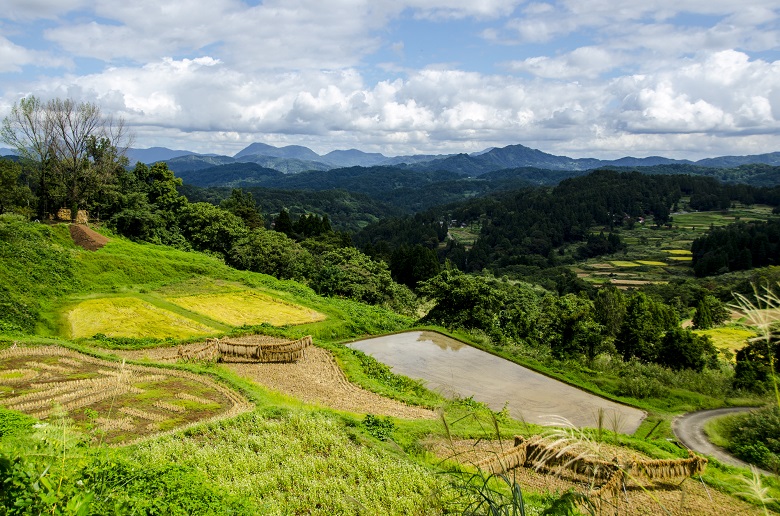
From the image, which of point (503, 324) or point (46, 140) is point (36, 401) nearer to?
point (503, 324)

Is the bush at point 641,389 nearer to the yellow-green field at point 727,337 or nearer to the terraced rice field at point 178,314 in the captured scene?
the terraced rice field at point 178,314

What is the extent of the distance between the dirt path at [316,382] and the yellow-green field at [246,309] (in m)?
6.01

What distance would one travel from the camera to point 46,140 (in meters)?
37.7

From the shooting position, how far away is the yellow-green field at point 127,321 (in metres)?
21.2

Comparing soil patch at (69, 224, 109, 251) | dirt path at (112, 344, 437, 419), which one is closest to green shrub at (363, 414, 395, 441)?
dirt path at (112, 344, 437, 419)

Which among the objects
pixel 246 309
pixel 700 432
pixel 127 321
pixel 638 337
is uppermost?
pixel 127 321

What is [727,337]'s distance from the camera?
4253 cm

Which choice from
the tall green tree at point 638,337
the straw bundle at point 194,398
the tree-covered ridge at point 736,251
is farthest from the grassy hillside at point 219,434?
the tree-covered ridge at point 736,251

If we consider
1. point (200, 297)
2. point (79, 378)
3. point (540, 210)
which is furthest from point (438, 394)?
point (540, 210)

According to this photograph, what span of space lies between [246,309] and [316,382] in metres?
12.2

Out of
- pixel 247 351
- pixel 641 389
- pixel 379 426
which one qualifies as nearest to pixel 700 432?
pixel 641 389

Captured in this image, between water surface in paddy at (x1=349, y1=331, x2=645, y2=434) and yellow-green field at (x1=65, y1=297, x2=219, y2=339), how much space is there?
26.9 feet

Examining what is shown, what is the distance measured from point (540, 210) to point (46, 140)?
12619 centimetres

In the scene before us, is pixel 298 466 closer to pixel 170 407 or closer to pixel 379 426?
pixel 379 426
